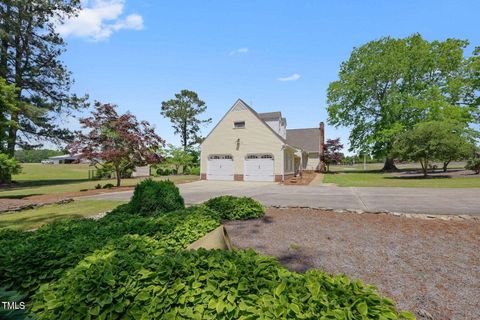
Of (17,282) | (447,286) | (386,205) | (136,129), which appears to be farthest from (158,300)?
(136,129)

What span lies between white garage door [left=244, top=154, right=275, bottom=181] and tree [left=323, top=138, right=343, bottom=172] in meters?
18.2

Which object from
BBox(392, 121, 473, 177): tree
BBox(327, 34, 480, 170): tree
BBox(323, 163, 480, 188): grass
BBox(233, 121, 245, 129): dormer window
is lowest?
BBox(323, 163, 480, 188): grass

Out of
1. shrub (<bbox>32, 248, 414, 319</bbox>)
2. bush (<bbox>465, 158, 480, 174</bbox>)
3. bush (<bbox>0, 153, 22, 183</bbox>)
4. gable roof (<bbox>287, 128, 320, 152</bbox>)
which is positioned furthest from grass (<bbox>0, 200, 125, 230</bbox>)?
gable roof (<bbox>287, 128, 320, 152</bbox>)

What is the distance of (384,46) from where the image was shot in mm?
34250

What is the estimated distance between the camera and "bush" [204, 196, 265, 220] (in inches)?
289

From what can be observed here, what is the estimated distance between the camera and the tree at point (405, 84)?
31953 millimetres

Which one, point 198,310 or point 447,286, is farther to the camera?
point 447,286

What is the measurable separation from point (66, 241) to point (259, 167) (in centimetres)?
2037

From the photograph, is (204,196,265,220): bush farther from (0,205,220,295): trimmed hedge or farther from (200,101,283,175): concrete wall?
(200,101,283,175): concrete wall

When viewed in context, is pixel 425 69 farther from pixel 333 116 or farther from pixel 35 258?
pixel 35 258

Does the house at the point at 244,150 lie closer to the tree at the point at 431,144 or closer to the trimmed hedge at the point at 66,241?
the tree at the point at 431,144

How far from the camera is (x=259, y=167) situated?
23797 mm

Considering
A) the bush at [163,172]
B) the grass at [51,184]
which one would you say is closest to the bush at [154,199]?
the grass at [51,184]

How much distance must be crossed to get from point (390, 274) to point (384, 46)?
38.5 m
